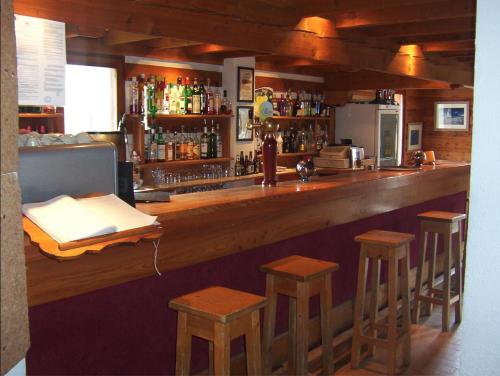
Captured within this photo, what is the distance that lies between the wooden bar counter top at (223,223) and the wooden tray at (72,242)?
24 centimetres

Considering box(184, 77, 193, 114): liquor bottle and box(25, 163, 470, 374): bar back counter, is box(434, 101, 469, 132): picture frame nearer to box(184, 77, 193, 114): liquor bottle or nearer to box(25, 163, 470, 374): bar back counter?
box(184, 77, 193, 114): liquor bottle

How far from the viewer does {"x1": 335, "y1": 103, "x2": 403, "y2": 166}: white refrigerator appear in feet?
25.7

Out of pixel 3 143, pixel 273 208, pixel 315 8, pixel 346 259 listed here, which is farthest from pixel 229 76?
pixel 3 143

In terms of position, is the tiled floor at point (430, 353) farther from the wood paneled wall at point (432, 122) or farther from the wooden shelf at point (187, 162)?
the wood paneled wall at point (432, 122)

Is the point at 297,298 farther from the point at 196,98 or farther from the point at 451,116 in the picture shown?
the point at 451,116

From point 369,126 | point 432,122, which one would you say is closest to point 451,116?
point 432,122

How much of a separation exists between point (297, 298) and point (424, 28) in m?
2.83

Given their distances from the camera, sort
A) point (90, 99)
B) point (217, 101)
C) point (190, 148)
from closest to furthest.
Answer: point (90, 99)
point (190, 148)
point (217, 101)

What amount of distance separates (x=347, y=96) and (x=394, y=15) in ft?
12.5

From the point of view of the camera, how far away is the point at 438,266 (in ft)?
17.5

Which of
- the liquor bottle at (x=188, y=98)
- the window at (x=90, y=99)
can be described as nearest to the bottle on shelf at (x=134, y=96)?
the window at (x=90, y=99)

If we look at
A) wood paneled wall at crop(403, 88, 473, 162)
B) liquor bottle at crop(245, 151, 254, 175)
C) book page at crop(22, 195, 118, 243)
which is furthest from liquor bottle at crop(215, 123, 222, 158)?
wood paneled wall at crop(403, 88, 473, 162)

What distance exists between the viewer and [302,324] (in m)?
2.77

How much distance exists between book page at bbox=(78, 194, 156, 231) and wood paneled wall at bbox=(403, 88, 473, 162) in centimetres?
828
